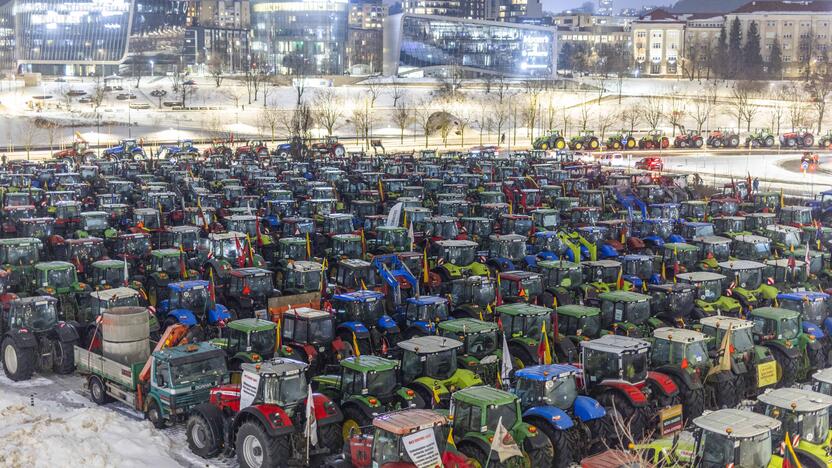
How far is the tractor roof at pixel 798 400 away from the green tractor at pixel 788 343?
13.3 feet

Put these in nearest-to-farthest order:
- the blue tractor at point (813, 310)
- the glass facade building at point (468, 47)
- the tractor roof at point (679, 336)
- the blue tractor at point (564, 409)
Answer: the blue tractor at point (564, 409) → the tractor roof at point (679, 336) → the blue tractor at point (813, 310) → the glass facade building at point (468, 47)

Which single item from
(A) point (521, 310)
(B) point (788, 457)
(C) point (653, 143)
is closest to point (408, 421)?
(B) point (788, 457)

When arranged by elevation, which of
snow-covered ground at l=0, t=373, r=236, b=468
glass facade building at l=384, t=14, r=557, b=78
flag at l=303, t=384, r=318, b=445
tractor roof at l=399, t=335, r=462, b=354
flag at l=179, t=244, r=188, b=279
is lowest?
snow-covered ground at l=0, t=373, r=236, b=468

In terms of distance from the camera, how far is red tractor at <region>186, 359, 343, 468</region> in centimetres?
1286

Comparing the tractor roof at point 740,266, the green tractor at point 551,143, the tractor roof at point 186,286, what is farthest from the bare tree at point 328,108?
the tractor roof at point 186,286

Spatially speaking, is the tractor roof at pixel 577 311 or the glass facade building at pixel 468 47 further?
the glass facade building at pixel 468 47

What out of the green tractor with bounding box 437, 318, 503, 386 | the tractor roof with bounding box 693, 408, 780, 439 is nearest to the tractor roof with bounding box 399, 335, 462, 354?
the green tractor with bounding box 437, 318, 503, 386

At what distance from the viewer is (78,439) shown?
14.2m

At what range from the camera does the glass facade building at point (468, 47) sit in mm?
128875

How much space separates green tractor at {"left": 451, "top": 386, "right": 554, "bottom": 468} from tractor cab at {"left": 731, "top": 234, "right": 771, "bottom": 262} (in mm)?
14782

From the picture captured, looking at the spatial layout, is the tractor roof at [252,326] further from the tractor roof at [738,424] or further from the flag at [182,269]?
the tractor roof at [738,424]

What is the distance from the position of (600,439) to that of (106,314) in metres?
8.57

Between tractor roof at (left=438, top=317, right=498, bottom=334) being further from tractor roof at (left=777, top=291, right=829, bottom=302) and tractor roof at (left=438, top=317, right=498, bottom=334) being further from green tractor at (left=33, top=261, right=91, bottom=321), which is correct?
green tractor at (left=33, top=261, right=91, bottom=321)

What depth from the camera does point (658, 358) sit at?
15.6m
